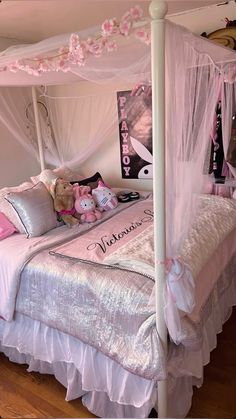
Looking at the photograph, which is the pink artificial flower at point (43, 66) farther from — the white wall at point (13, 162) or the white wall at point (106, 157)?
the white wall at point (13, 162)

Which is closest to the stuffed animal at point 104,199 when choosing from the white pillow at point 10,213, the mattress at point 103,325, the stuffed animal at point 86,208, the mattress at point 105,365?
the stuffed animal at point 86,208

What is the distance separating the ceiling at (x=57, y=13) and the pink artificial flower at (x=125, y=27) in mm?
1077

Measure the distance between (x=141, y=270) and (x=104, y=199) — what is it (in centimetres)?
146

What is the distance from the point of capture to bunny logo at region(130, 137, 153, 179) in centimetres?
370

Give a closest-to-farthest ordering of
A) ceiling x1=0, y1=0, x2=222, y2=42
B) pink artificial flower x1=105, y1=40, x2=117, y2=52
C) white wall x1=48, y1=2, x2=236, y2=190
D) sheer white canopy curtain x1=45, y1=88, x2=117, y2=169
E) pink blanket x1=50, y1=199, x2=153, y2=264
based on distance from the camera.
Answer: pink artificial flower x1=105, y1=40, x2=117, y2=52
pink blanket x1=50, y1=199, x2=153, y2=264
ceiling x1=0, y1=0, x2=222, y2=42
white wall x1=48, y1=2, x2=236, y2=190
sheer white canopy curtain x1=45, y1=88, x2=117, y2=169

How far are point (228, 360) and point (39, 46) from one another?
234 cm

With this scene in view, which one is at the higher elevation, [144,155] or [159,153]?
[159,153]

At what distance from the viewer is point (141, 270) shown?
71.8 inches

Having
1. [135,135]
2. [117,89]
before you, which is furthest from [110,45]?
[135,135]

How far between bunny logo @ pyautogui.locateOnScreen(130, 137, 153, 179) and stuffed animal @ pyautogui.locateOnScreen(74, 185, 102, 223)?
1009mm

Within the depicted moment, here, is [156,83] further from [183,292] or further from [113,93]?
[113,93]

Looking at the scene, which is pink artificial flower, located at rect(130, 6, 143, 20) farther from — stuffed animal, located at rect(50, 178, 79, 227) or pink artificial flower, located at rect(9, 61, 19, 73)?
stuffed animal, located at rect(50, 178, 79, 227)

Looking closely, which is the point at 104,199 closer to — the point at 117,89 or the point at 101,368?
the point at 117,89

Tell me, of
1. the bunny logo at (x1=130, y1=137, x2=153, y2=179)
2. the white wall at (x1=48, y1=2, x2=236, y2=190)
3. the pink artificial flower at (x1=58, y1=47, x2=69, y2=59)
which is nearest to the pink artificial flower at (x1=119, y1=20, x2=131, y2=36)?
the pink artificial flower at (x1=58, y1=47, x2=69, y2=59)
